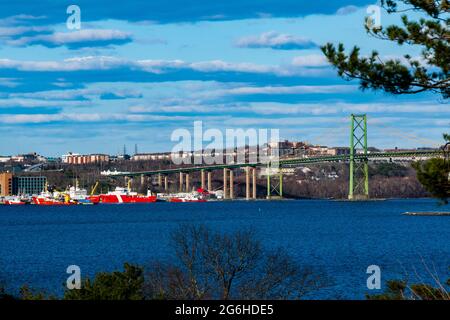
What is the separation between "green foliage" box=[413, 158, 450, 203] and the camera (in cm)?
735

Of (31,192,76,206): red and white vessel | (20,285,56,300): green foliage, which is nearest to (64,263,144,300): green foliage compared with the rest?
(20,285,56,300): green foliage

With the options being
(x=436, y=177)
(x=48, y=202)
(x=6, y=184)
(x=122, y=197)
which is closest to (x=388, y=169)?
(x=122, y=197)

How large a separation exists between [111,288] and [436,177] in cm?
370

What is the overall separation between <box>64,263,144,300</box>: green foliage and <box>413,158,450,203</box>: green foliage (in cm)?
307

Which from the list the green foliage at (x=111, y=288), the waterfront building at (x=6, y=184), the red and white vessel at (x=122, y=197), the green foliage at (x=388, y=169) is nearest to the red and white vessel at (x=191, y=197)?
the red and white vessel at (x=122, y=197)

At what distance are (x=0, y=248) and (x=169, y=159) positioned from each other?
84.9m

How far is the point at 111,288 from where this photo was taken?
9.23 m

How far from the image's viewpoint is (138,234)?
44.1 metres

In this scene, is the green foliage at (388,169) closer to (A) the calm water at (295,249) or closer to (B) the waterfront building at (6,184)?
(A) the calm water at (295,249)

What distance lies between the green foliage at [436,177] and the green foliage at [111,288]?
121 inches

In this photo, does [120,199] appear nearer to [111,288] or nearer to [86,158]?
[86,158]

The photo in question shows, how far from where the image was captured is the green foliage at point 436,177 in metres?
7.35

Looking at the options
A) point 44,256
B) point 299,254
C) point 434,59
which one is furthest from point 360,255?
point 434,59
